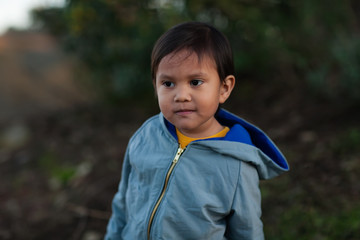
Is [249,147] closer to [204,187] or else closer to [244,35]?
[204,187]

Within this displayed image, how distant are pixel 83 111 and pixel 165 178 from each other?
171 inches

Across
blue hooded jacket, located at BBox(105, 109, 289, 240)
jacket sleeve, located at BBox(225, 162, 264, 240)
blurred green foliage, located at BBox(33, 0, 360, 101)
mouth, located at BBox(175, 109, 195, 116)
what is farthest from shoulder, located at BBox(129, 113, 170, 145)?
blurred green foliage, located at BBox(33, 0, 360, 101)

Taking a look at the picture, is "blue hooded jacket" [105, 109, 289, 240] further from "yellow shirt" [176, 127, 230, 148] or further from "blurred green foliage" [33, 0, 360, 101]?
"blurred green foliage" [33, 0, 360, 101]

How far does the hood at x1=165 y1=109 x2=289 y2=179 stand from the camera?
4.54ft

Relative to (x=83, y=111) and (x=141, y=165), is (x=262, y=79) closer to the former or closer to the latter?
(x=83, y=111)

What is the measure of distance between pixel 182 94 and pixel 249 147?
1.13ft

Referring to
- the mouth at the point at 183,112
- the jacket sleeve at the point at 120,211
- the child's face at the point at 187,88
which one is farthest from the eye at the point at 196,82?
the jacket sleeve at the point at 120,211

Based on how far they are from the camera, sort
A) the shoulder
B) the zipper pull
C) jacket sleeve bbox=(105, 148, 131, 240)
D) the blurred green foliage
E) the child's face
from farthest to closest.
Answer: the blurred green foliage → jacket sleeve bbox=(105, 148, 131, 240) → the shoulder → the zipper pull → the child's face

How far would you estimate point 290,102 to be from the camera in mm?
4238

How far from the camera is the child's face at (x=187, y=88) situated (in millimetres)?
1346

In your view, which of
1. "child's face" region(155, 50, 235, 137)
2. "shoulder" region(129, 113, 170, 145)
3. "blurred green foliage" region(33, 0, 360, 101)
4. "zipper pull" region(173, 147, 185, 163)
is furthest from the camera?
"blurred green foliage" region(33, 0, 360, 101)

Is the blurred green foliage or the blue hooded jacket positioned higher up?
the blurred green foliage

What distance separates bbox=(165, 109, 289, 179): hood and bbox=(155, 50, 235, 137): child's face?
0.12m

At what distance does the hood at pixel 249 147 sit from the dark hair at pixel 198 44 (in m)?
0.25
